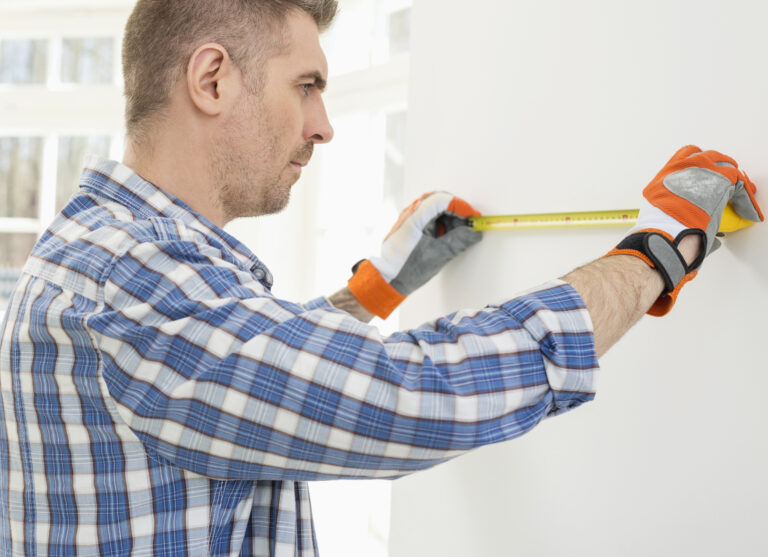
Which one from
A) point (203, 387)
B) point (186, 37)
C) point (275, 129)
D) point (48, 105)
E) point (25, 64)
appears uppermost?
point (25, 64)

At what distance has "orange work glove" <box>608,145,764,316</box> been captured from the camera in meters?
0.99

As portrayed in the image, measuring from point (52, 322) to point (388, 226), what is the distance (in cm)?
166

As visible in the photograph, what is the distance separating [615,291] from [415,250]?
28.2 inches

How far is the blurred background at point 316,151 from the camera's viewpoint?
254cm

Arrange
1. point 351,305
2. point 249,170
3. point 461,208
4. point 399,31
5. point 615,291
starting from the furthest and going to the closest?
point 399,31
point 351,305
point 461,208
point 249,170
point 615,291

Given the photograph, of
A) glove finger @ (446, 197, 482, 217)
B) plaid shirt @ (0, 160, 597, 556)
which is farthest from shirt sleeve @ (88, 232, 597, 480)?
glove finger @ (446, 197, 482, 217)

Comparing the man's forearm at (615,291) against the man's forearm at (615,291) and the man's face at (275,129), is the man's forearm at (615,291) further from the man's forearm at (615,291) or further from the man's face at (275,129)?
the man's face at (275,129)

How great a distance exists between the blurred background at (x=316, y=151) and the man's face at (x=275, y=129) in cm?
121

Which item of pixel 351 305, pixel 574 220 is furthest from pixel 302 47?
pixel 351 305

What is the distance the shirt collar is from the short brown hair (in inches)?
4.2

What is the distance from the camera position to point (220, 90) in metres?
1.10

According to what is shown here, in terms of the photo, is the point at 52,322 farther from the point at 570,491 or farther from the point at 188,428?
the point at 570,491

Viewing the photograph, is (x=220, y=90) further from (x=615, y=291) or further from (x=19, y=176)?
(x=19, y=176)

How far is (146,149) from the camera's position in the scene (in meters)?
1.13
